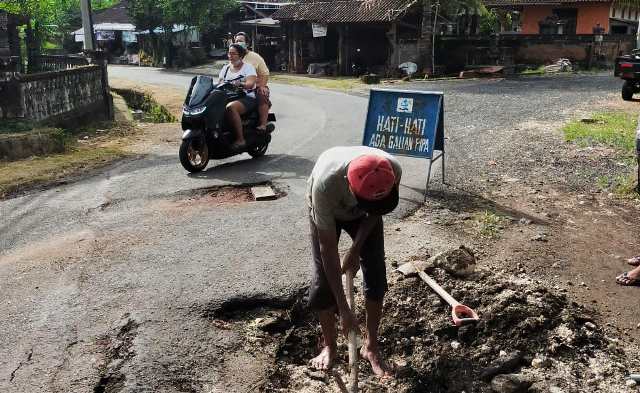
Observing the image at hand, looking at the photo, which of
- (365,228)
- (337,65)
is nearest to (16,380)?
(365,228)

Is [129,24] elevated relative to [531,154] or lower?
elevated

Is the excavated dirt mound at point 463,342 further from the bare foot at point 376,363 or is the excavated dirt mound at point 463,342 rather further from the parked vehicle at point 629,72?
the parked vehicle at point 629,72

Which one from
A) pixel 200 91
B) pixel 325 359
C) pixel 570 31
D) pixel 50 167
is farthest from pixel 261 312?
pixel 570 31

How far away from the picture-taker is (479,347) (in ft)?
13.0

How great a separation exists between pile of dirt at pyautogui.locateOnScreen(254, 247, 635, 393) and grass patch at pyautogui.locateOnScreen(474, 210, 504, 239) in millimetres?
1270

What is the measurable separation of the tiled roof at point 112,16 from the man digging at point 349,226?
44801 mm

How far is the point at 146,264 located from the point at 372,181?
116 inches

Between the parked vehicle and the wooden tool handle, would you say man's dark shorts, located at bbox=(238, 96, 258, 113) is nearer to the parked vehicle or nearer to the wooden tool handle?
the wooden tool handle

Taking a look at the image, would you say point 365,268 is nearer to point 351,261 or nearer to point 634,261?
point 351,261

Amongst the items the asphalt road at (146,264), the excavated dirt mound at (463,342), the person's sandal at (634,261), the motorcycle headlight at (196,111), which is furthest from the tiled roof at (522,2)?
the excavated dirt mound at (463,342)

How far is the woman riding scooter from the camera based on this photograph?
28.6 feet

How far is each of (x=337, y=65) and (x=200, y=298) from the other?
89.3ft

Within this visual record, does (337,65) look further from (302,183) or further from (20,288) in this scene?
(20,288)

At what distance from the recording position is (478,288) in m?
4.60
